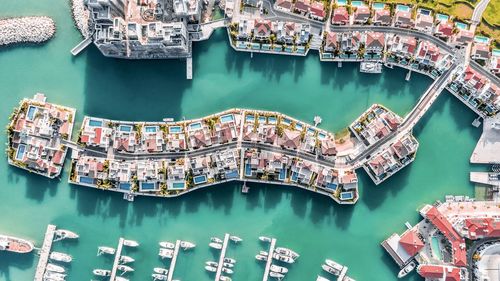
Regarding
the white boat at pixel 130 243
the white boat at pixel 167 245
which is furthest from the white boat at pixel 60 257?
the white boat at pixel 167 245

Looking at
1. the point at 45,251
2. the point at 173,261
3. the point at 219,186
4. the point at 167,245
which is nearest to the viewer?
the point at 45,251

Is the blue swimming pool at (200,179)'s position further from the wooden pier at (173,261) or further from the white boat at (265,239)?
the white boat at (265,239)

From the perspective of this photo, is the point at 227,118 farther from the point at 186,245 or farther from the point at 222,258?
the point at 222,258

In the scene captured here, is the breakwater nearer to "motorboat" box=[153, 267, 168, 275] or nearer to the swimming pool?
the swimming pool

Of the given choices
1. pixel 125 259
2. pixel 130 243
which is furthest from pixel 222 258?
pixel 125 259

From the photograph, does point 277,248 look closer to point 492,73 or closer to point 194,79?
Answer: point 194,79

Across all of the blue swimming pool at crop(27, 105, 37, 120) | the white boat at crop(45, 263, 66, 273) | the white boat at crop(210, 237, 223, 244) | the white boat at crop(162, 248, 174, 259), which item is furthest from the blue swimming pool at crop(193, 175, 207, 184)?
the blue swimming pool at crop(27, 105, 37, 120)
